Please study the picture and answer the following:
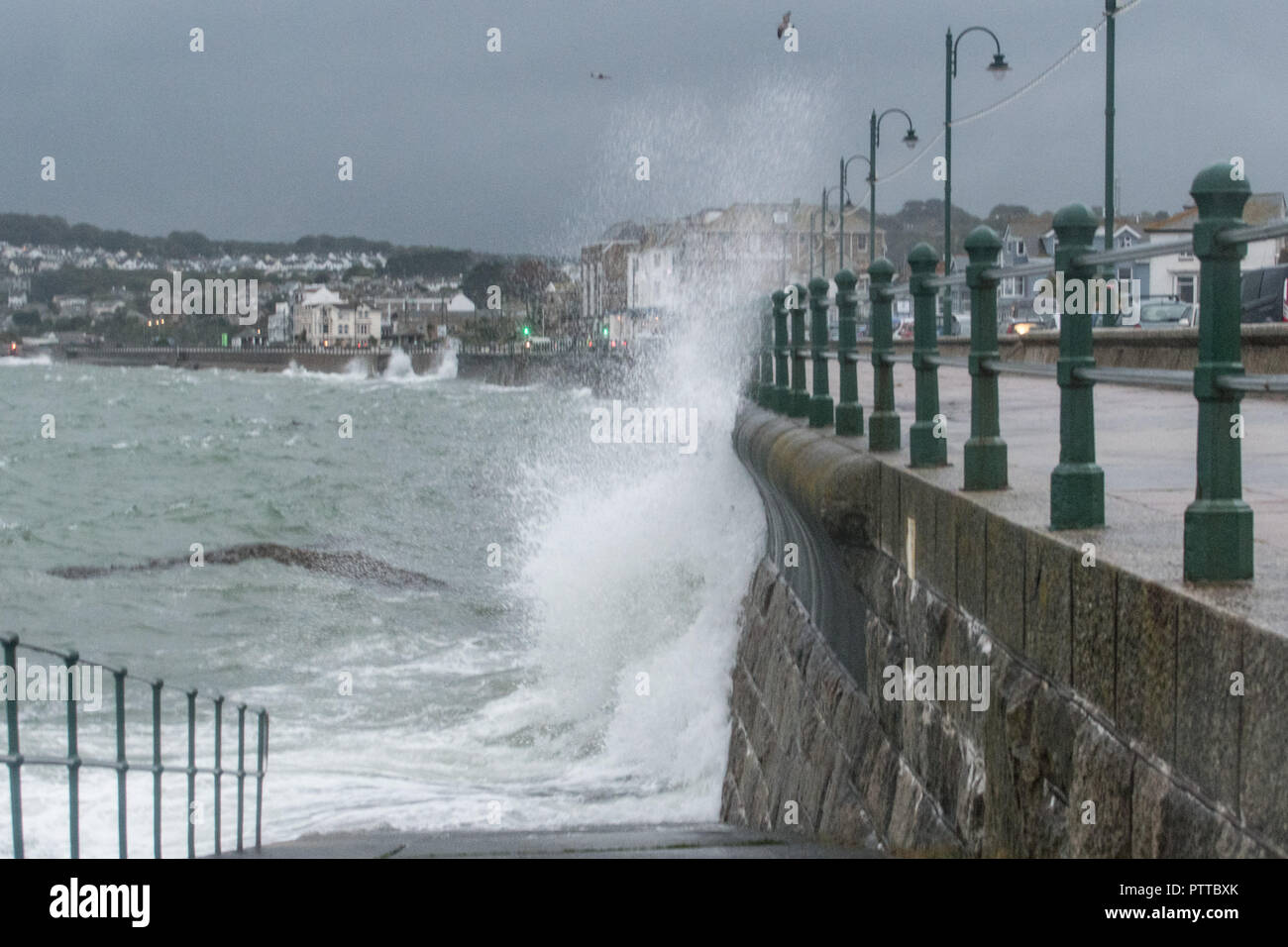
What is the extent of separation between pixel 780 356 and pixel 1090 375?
7.67m

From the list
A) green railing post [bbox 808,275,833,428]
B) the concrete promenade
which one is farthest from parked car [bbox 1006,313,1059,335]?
green railing post [bbox 808,275,833,428]

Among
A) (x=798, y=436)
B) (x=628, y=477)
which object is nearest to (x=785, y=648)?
(x=798, y=436)

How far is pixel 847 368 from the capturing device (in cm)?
862

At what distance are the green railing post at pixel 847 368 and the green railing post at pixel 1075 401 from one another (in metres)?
3.99

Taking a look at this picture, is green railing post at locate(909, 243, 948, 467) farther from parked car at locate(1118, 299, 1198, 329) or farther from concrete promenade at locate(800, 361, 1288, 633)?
parked car at locate(1118, 299, 1198, 329)

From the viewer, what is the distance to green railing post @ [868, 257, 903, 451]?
7.17 meters

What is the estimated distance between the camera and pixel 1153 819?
10.6 feet

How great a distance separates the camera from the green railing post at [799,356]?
35.2 feet

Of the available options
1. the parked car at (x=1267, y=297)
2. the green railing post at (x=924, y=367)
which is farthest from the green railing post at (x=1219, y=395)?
the parked car at (x=1267, y=297)

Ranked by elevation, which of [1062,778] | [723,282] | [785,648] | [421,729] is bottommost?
[421,729]

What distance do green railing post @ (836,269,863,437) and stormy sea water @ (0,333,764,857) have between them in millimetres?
2942

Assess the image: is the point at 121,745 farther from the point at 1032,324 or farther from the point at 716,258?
the point at 1032,324
